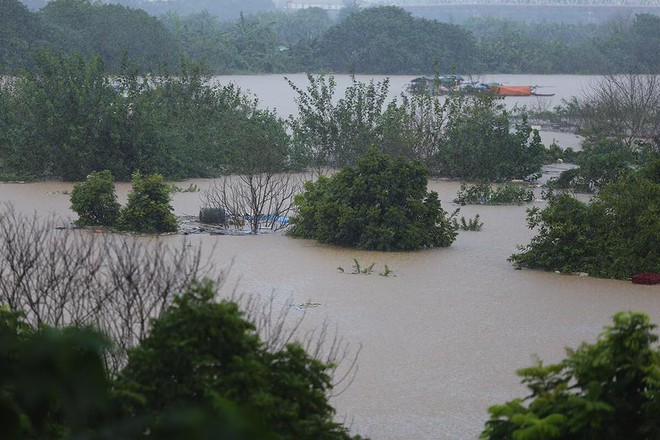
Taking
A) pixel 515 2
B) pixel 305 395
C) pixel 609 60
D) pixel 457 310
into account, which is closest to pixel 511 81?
pixel 609 60

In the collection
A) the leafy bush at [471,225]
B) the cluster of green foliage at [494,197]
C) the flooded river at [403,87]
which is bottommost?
the leafy bush at [471,225]

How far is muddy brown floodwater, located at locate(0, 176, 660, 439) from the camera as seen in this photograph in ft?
23.6

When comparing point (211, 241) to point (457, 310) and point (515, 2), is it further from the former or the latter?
point (515, 2)

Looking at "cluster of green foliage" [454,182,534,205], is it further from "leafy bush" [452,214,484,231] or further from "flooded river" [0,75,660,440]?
"leafy bush" [452,214,484,231]

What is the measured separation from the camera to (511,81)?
1929 inches

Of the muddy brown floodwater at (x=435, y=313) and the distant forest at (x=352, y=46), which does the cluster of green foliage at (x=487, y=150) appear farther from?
the distant forest at (x=352, y=46)

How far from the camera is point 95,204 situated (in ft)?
45.4

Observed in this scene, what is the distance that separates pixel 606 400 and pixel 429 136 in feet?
54.2

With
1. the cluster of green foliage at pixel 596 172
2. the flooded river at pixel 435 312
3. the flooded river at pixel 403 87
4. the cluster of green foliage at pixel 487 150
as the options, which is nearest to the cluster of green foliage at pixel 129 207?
the flooded river at pixel 435 312

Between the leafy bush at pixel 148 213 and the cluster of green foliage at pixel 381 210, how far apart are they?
1.64 meters

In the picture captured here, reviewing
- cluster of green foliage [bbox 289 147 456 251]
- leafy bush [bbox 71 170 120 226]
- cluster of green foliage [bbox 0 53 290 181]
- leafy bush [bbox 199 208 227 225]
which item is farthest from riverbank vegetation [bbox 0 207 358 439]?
cluster of green foliage [bbox 0 53 290 181]

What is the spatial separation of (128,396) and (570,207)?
9.01m

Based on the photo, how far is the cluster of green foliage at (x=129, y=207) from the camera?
13.6m

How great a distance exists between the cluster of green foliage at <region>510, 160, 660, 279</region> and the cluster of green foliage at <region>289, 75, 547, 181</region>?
288 inches
